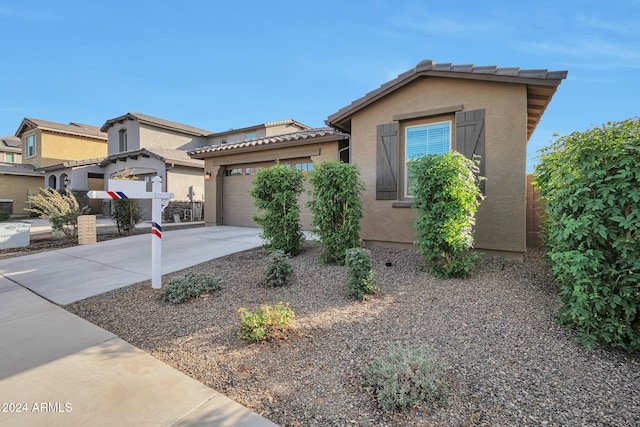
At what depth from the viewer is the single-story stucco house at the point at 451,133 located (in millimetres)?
5902

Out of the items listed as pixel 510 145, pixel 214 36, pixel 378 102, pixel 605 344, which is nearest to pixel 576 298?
pixel 605 344

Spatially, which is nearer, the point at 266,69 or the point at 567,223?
the point at 567,223

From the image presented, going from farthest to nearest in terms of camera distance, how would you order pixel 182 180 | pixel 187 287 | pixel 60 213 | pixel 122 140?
1. pixel 122 140
2. pixel 182 180
3. pixel 60 213
4. pixel 187 287

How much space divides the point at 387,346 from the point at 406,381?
0.69 m

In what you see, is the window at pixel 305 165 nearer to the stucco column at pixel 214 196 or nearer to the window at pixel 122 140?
the stucco column at pixel 214 196

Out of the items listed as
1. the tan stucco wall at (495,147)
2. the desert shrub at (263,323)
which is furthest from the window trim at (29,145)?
the desert shrub at (263,323)

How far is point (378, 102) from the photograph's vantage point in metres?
7.37

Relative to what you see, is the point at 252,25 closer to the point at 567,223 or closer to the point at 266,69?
the point at 266,69

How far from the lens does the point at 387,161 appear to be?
23.5ft

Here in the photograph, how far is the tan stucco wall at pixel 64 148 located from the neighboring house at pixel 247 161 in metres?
18.2

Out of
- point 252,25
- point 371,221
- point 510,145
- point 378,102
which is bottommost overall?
point 371,221

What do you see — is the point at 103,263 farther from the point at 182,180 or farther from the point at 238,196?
the point at 182,180

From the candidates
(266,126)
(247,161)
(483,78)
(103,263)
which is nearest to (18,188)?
(266,126)

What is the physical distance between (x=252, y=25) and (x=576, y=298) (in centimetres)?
968
